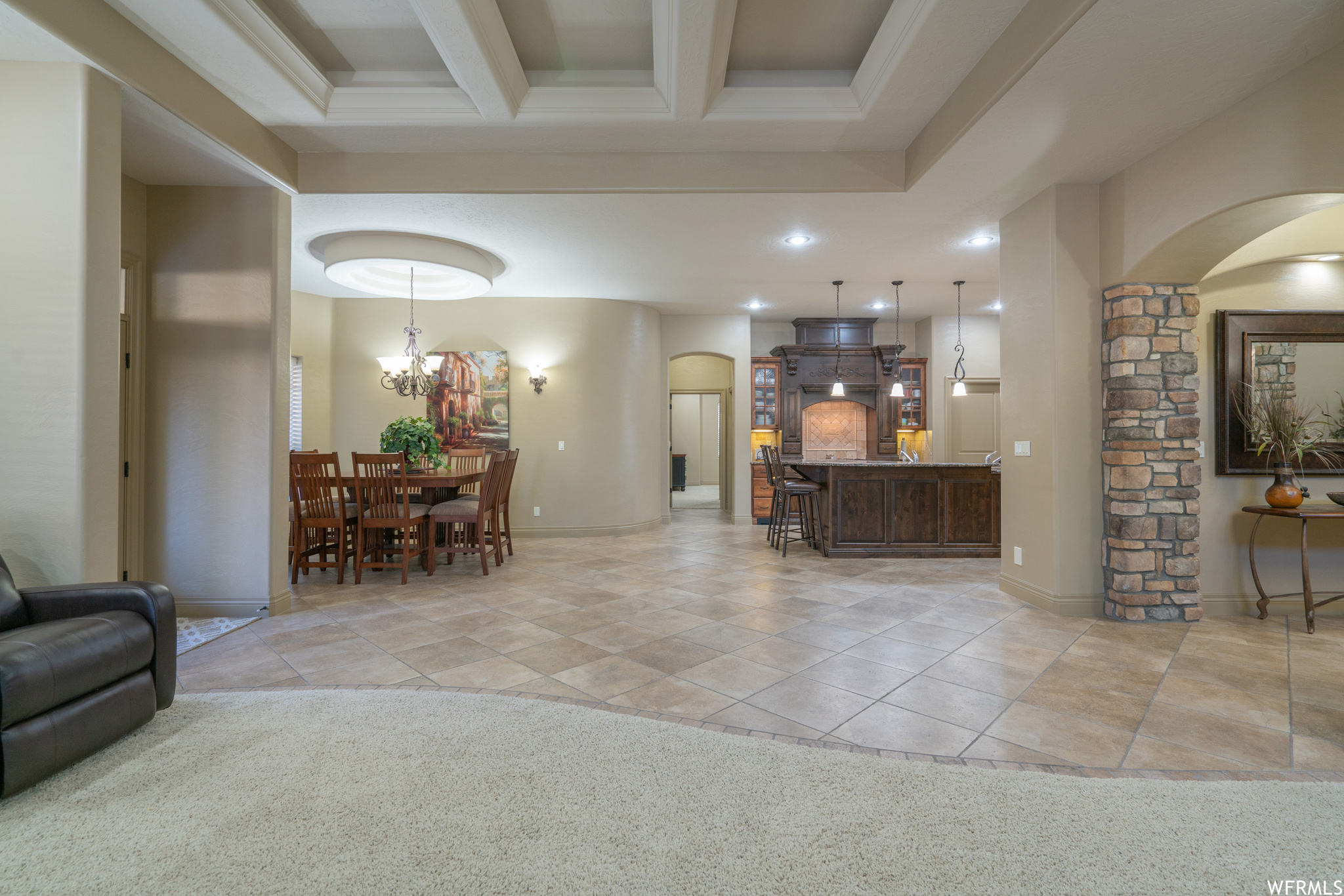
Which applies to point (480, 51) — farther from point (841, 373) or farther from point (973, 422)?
point (973, 422)

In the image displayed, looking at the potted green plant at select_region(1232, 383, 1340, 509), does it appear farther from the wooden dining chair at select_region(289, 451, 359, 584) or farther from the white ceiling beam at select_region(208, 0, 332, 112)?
the wooden dining chair at select_region(289, 451, 359, 584)

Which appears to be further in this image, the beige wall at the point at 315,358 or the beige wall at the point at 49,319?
the beige wall at the point at 315,358

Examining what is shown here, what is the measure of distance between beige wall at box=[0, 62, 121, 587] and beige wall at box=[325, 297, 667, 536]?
189 inches

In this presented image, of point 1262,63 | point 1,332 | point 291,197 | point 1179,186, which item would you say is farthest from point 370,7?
point 1179,186

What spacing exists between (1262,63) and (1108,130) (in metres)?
0.64

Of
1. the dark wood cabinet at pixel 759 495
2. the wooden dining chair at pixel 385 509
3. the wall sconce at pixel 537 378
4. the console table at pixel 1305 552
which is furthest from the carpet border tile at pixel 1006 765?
the dark wood cabinet at pixel 759 495

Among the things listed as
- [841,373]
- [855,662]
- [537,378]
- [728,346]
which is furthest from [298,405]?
[841,373]

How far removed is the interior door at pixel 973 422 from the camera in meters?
Result: 8.72

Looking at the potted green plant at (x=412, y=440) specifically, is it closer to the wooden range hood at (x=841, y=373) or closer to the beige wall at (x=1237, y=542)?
the wooden range hood at (x=841, y=373)

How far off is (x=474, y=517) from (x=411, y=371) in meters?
2.51

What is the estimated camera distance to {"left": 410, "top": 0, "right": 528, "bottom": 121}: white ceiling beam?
9.11 ft

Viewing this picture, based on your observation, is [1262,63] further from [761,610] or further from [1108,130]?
[761,610]

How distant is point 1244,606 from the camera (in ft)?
13.2

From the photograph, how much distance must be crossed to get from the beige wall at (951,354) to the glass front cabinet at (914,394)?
15cm
